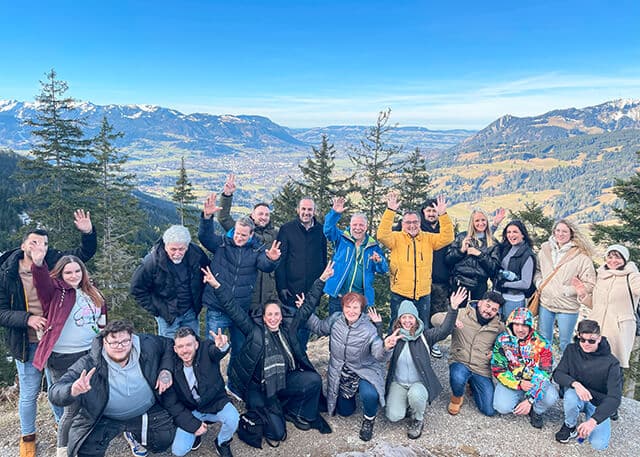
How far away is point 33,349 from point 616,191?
19.5 meters

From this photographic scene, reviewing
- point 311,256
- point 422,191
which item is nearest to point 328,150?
point 422,191

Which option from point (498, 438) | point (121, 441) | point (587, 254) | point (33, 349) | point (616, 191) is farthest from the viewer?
point (616, 191)

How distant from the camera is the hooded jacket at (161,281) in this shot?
6.09 m

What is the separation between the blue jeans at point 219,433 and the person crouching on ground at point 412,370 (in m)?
2.54

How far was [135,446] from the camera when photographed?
550 cm

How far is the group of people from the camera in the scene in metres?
5.23

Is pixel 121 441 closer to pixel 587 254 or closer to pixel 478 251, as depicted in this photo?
pixel 478 251

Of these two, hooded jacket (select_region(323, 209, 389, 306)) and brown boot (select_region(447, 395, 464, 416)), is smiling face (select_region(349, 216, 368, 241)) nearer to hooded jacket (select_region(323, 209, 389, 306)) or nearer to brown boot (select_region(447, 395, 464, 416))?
hooded jacket (select_region(323, 209, 389, 306))

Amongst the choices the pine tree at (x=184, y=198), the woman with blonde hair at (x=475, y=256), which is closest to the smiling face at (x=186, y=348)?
the woman with blonde hair at (x=475, y=256)

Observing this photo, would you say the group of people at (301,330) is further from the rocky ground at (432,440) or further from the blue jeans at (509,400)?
the rocky ground at (432,440)

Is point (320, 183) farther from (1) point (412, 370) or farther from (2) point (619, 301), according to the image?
(2) point (619, 301)

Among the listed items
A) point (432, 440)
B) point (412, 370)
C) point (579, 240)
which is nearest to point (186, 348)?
point (412, 370)

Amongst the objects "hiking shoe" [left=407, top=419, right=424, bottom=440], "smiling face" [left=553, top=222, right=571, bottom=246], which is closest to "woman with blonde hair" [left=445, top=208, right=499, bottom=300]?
"smiling face" [left=553, top=222, right=571, bottom=246]

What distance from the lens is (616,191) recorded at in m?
16.0
